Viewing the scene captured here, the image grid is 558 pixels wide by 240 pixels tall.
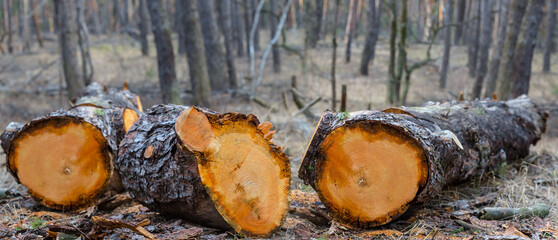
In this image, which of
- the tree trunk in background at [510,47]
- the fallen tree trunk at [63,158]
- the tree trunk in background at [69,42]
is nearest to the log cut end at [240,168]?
the fallen tree trunk at [63,158]

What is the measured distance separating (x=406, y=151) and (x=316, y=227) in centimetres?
92

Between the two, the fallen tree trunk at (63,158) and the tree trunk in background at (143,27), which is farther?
the tree trunk in background at (143,27)

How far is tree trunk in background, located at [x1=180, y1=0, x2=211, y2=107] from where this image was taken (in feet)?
30.5

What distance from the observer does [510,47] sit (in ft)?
29.3

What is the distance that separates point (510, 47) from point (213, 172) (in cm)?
803

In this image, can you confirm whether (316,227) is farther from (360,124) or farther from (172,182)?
(172,182)

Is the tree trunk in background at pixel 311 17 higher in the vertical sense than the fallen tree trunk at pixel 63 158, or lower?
higher

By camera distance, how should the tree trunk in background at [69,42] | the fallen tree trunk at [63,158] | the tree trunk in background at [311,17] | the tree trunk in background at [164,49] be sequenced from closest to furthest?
the fallen tree trunk at [63,158] → the tree trunk in background at [164,49] → the tree trunk in background at [69,42] → the tree trunk in background at [311,17]

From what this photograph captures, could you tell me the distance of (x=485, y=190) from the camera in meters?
4.46

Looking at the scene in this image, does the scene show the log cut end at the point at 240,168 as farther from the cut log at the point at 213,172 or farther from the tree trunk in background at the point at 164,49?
the tree trunk in background at the point at 164,49

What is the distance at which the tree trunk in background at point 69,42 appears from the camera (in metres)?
9.80

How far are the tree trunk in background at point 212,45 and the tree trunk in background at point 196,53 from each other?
9.11ft

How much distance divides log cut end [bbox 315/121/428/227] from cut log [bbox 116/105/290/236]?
1.28 feet

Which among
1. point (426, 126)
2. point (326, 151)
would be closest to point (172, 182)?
point (326, 151)
